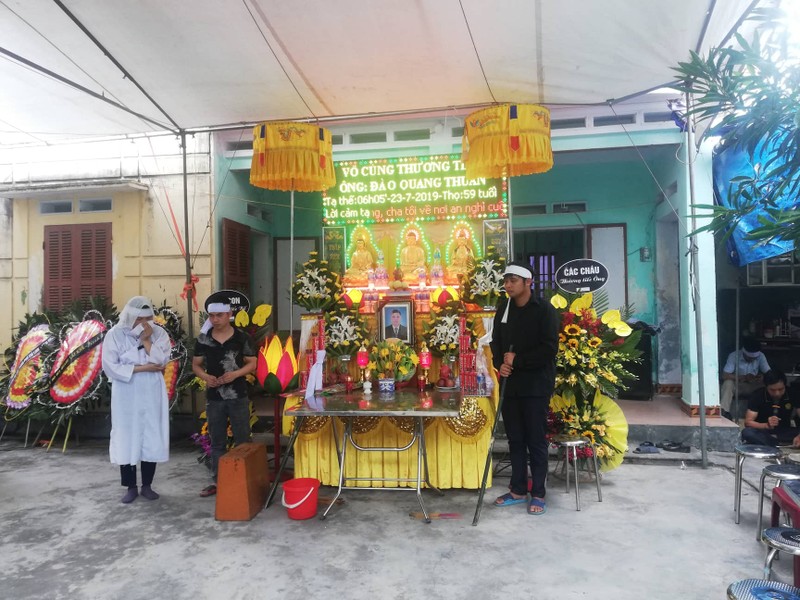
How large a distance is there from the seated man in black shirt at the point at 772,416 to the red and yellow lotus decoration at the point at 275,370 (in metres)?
4.25

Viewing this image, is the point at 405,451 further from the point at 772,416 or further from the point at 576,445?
the point at 772,416

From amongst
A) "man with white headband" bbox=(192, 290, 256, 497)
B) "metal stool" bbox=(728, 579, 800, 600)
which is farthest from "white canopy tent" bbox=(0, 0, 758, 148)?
"metal stool" bbox=(728, 579, 800, 600)

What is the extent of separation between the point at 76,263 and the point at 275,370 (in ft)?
13.2

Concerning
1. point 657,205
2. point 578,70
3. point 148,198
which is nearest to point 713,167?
point 657,205

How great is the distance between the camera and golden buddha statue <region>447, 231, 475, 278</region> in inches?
233

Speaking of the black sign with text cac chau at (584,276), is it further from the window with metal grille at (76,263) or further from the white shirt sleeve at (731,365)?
the window with metal grille at (76,263)

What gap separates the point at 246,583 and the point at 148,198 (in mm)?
5351

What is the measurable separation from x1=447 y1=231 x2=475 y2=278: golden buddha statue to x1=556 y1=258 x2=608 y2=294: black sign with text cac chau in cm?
114

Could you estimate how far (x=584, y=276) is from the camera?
5.12 meters

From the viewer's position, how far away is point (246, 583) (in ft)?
10.2

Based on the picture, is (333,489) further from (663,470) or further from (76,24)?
(76,24)

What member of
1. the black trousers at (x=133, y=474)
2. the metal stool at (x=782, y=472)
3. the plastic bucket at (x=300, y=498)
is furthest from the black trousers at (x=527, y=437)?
the black trousers at (x=133, y=474)

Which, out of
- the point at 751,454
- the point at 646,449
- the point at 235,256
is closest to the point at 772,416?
the point at 646,449

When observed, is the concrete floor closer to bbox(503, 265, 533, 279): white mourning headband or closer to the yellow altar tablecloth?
the yellow altar tablecloth
